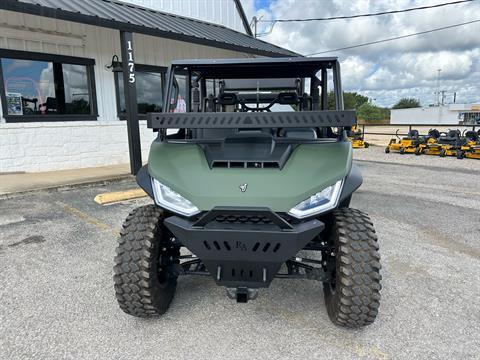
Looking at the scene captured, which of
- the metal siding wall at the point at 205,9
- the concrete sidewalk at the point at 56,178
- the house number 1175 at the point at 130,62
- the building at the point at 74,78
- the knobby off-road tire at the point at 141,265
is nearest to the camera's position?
the knobby off-road tire at the point at 141,265

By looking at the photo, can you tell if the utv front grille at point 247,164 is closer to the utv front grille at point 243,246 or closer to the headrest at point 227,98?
the utv front grille at point 243,246

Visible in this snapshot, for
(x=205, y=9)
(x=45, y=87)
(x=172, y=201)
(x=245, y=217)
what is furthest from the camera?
(x=205, y=9)

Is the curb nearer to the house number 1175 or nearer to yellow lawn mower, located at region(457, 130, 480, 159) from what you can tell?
the house number 1175

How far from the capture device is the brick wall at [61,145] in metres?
7.59

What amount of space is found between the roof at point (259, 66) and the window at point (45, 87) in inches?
239

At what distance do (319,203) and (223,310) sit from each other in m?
1.18

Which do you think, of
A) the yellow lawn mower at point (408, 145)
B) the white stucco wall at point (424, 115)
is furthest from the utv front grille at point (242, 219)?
the white stucco wall at point (424, 115)

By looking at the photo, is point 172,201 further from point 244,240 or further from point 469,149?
point 469,149

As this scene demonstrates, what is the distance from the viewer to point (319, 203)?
2.16 m

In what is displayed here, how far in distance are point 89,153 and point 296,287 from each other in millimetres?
7407

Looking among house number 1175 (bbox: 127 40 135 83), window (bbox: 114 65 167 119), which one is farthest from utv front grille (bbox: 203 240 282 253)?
window (bbox: 114 65 167 119)

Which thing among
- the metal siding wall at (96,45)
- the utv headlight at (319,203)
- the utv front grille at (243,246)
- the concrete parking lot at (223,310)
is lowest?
the concrete parking lot at (223,310)

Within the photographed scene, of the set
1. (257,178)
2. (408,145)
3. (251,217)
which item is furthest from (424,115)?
(251,217)

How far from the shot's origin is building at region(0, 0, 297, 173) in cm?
726
